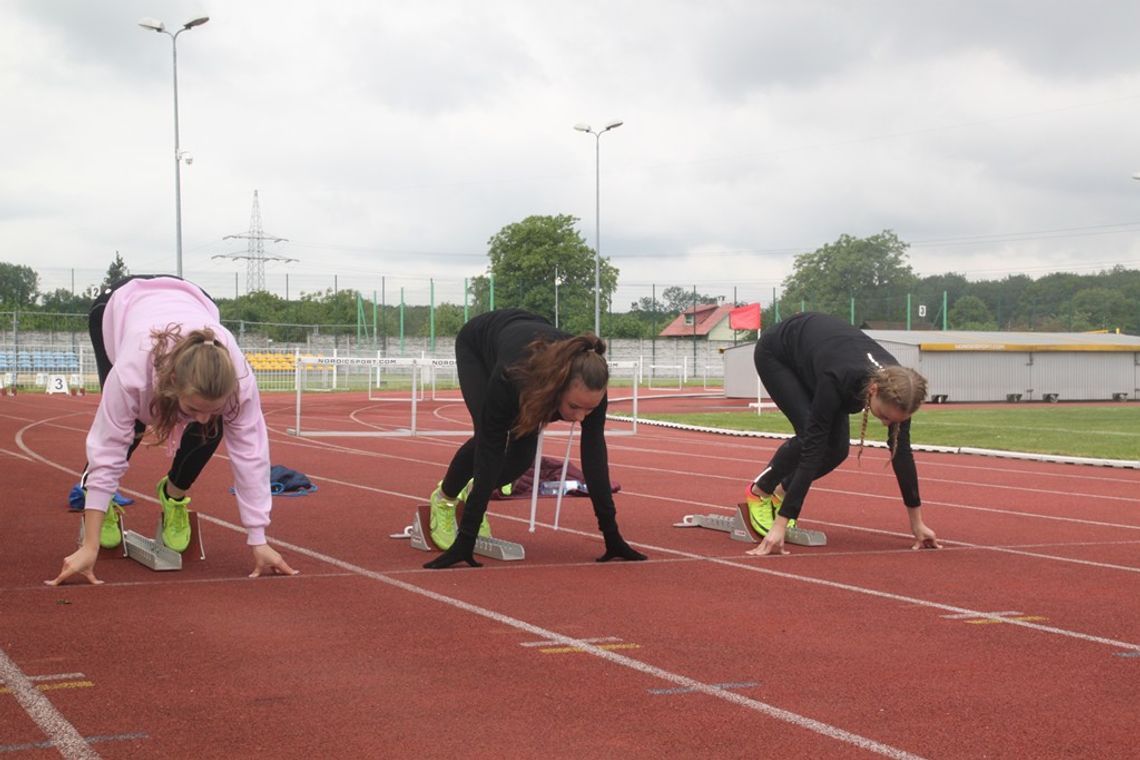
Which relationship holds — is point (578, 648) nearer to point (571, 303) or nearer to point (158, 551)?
point (158, 551)

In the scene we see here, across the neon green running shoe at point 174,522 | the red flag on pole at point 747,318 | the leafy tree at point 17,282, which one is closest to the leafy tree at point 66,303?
the leafy tree at point 17,282

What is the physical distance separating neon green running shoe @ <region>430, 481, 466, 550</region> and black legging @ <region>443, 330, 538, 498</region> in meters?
0.10

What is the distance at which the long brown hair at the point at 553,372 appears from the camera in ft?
18.5

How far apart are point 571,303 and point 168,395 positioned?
2287 inches

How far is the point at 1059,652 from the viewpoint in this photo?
476cm

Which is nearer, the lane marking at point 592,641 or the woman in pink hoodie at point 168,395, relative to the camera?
the lane marking at point 592,641

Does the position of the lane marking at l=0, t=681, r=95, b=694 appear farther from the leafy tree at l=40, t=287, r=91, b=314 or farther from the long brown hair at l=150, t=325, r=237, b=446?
the leafy tree at l=40, t=287, r=91, b=314

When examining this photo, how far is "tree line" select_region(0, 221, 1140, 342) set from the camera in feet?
191

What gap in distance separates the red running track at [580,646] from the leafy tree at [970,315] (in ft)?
215

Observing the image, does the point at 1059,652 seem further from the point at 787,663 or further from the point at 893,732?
the point at 893,732

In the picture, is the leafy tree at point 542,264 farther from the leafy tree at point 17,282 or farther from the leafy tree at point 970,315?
the leafy tree at point 17,282

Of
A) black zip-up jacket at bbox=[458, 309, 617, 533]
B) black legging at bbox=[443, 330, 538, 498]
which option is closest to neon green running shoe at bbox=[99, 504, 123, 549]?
black legging at bbox=[443, 330, 538, 498]

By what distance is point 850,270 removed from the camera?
97.4 m

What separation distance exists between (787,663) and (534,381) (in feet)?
6.04
